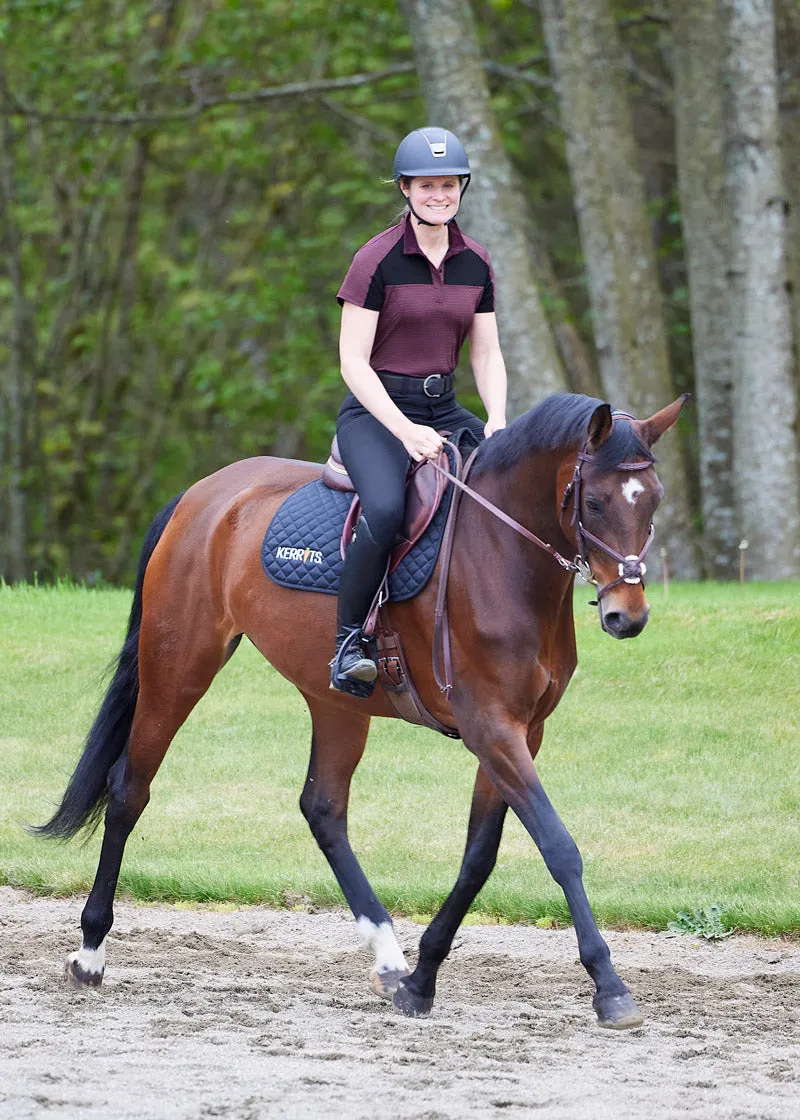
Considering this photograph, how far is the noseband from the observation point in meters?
4.77

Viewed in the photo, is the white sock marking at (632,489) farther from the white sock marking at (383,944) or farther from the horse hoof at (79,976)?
the horse hoof at (79,976)

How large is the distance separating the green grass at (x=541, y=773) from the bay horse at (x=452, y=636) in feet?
3.42

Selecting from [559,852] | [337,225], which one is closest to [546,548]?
[559,852]

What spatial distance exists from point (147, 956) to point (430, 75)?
359 inches

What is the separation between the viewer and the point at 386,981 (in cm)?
589

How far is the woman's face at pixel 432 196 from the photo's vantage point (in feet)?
18.2

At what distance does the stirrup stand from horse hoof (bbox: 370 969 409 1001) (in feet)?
3.48

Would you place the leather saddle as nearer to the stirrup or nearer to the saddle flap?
the saddle flap

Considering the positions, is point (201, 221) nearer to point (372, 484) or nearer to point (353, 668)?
point (372, 484)

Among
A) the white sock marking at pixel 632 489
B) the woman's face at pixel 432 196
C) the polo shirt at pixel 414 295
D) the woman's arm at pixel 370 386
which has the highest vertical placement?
the woman's face at pixel 432 196

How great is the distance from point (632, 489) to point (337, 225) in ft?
55.6

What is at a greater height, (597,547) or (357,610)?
(597,547)

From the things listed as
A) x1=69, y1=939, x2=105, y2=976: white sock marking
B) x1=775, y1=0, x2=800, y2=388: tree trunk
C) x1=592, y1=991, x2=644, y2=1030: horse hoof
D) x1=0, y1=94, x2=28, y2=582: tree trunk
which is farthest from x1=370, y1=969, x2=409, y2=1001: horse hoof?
x1=0, y1=94, x2=28, y2=582: tree trunk

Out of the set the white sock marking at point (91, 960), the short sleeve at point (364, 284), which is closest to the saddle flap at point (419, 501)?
the short sleeve at point (364, 284)
